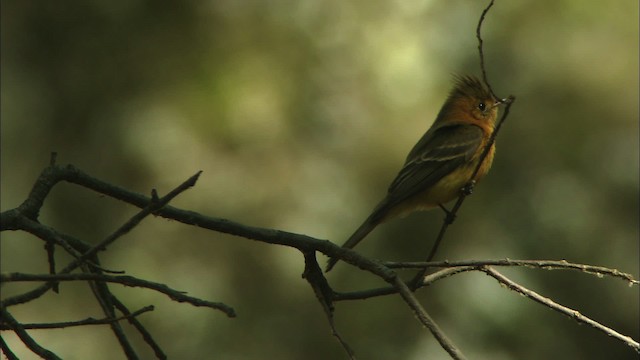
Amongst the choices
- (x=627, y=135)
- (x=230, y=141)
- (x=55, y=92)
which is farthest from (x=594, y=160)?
(x=55, y=92)

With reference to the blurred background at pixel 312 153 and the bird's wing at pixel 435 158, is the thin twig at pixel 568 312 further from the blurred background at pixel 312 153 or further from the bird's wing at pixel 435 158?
the blurred background at pixel 312 153

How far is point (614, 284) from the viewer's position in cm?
757

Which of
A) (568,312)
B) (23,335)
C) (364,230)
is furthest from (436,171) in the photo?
(23,335)

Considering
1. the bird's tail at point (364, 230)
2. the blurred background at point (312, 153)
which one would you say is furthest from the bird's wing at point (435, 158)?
the blurred background at point (312, 153)

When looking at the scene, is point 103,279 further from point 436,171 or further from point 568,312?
point 436,171

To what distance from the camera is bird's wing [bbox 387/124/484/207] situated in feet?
18.2

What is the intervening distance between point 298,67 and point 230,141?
890 millimetres

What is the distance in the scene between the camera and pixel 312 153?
770 centimetres

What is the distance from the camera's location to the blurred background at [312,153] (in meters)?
7.18

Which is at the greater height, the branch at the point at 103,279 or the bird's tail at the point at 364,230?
the bird's tail at the point at 364,230

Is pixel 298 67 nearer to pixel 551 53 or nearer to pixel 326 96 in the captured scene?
pixel 326 96

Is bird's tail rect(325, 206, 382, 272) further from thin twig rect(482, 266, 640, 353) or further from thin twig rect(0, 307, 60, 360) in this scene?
thin twig rect(0, 307, 60, 360)

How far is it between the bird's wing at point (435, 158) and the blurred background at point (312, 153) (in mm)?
1356

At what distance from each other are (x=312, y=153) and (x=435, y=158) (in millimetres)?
2140
